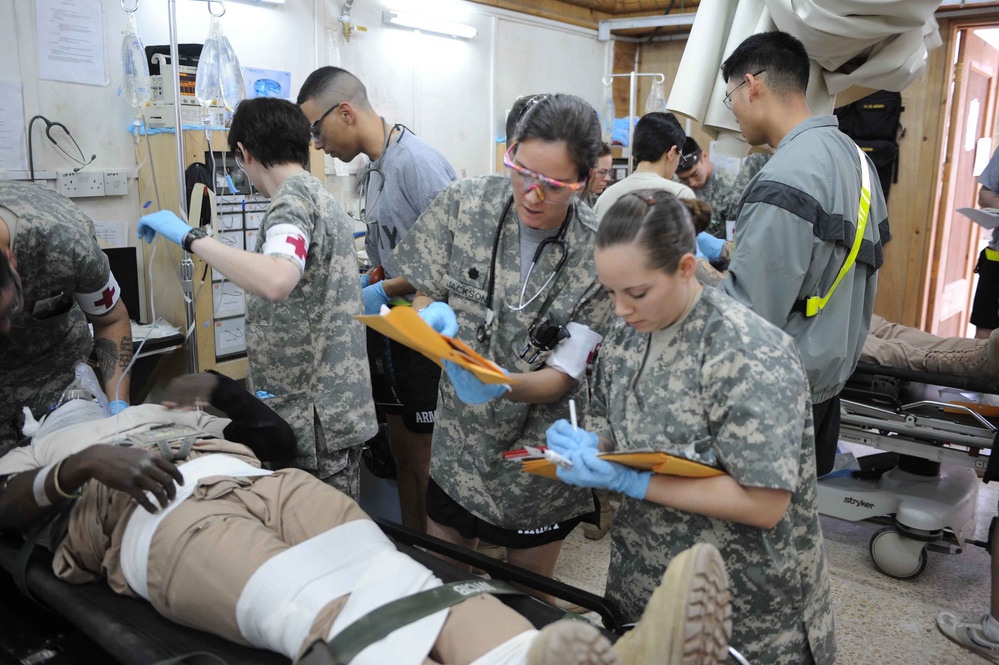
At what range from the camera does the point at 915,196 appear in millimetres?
5605

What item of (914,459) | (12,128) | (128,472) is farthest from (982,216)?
(12,128)

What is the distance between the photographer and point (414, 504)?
114 inches

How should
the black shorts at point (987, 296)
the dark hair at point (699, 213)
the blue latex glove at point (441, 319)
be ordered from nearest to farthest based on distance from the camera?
the blue latex glove at point (441, 319) < the dark hair at point (699, 213) < the black shorts at point (987, 296)

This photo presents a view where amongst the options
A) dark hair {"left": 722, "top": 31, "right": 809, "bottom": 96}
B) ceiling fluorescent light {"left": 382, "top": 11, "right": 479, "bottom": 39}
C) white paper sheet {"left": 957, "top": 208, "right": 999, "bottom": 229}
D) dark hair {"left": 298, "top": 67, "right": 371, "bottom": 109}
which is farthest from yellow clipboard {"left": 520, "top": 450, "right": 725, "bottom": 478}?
ceiling fluorescent light {"left": 382, "top": 11, "right": 479, "bottom": 39}

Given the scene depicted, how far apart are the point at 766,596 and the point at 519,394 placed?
623mm

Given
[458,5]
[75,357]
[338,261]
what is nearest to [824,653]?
[338,261]

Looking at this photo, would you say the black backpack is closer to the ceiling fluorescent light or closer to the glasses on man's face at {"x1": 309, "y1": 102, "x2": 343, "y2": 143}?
the ceiling fluorescent light

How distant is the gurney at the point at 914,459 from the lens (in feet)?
9.49

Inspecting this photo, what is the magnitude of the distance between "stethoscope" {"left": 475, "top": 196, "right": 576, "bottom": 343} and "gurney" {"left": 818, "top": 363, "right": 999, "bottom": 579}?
6.10ft

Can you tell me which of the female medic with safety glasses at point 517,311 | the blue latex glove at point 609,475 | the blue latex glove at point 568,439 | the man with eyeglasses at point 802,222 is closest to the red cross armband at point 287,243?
the female medic with safety glasses at point 517,311

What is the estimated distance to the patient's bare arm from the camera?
5.15ft

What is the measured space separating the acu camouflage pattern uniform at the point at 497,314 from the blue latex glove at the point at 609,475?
1.47 feet

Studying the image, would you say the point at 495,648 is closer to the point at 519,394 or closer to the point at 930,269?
the point at 519,394

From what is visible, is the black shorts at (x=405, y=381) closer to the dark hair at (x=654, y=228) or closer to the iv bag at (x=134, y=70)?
the dark hair at (x=654, y=228)
